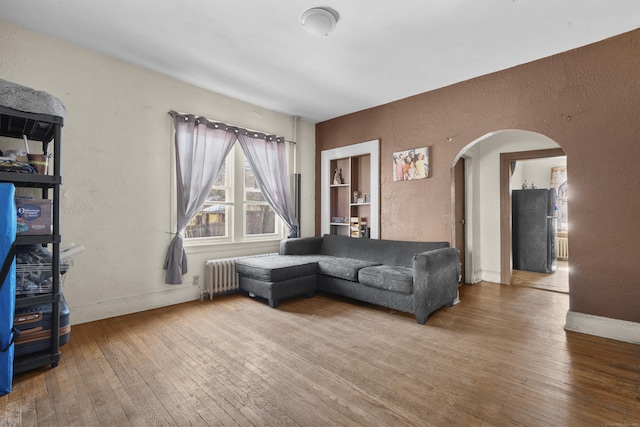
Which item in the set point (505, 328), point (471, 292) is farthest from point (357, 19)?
point (471, 292)

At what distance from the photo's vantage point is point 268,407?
179 centimetres

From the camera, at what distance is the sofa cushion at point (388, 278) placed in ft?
10.6

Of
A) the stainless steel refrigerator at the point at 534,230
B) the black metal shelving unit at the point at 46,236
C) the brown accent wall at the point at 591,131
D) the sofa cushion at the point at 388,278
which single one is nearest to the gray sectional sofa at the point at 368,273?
the sofa cushion at the point at 388,278

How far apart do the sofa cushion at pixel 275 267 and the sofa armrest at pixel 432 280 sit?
1447 mm

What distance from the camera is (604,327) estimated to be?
2.82 meters

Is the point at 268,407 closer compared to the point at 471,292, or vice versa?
the point at 268,407

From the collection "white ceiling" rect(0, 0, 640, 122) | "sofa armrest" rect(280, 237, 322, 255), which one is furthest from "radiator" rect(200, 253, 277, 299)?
"white ceiling" rect(0, 0, 640, 122)

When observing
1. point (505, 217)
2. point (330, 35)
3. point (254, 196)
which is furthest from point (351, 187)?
point (330, 35)

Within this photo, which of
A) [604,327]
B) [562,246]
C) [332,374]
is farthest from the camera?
[562,246]

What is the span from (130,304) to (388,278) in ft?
9.63

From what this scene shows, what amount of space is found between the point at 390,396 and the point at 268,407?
2.48 ft

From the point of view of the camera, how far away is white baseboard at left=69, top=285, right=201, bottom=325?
10.2ft

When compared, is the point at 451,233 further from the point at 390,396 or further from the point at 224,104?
the point at 224,104

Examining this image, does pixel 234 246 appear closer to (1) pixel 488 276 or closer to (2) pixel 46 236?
(2) pixel 46 236
